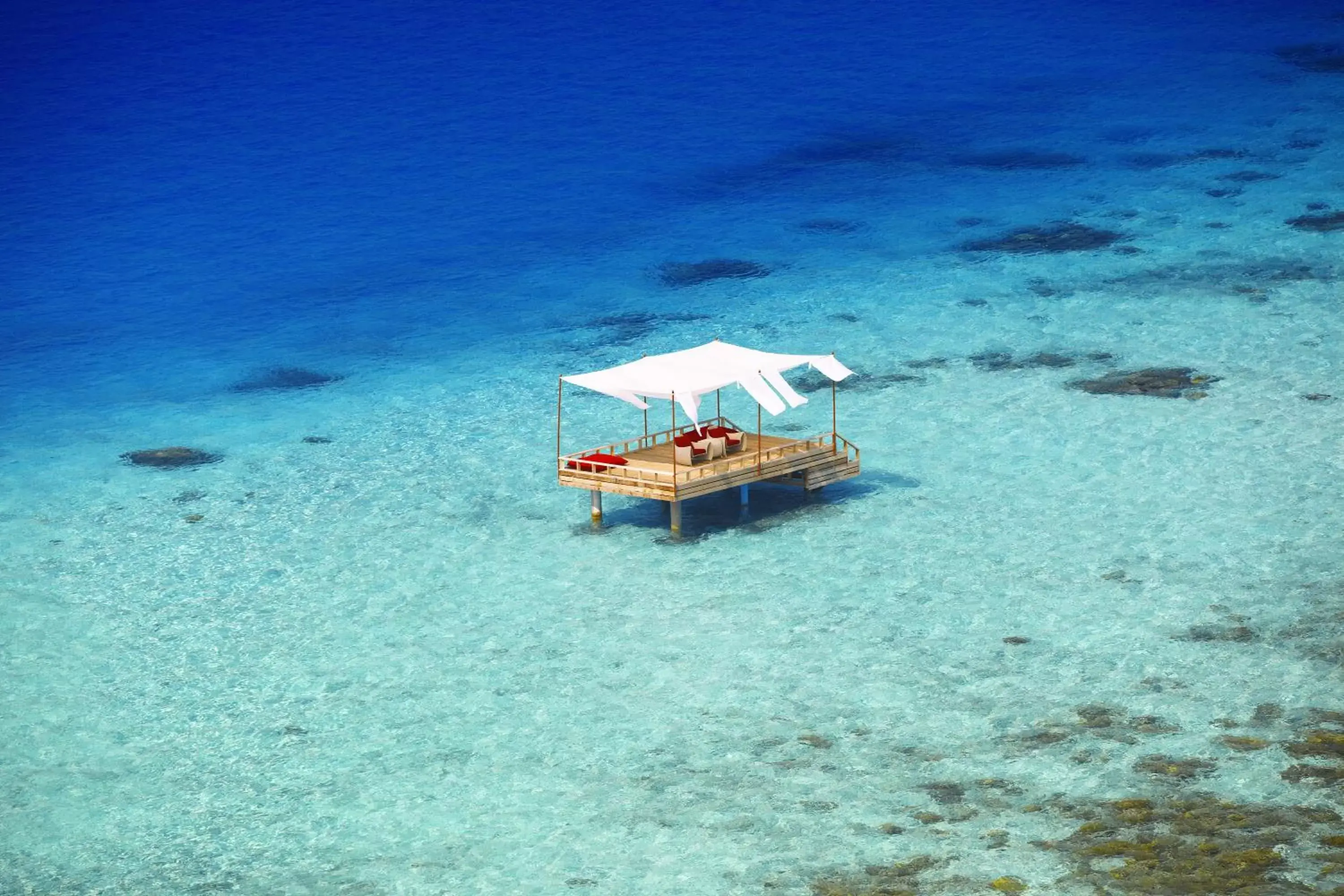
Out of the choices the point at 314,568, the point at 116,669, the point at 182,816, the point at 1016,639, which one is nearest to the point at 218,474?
the point at 314,568

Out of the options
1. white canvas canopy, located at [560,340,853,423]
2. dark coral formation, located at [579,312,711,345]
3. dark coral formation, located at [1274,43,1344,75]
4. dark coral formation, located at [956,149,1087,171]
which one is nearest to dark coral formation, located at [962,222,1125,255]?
dark coral formation, located at [956,149,1087,171]

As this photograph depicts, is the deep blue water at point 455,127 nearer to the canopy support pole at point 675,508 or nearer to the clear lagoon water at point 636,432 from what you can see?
the clear lagoon water at point 636,432

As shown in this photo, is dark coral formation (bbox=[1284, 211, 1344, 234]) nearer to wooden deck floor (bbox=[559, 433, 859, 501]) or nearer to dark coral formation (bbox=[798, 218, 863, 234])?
dark coral formation (bbox=[798, 218, 863, 234])

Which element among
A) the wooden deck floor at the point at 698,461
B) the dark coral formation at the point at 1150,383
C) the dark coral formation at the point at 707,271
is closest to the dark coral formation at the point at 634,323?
the dark coral formation at the point at 707,271

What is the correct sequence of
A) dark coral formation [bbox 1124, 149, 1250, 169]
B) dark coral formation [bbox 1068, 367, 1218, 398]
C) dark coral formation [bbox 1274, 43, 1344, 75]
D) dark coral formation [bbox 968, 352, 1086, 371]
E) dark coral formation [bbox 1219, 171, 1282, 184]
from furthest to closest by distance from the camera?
dark coral formation [bbox 1274, 43, 1344, 75] < dark coral formation [bbox 1124, 149, 1250, 169] < dark coral formation [bbox 1219, 171, 1282, 184] < dark coral formation [bbox 968, 352, 1086, 371] < dark coral formation [bbox 1068, 367, 1218, 398]

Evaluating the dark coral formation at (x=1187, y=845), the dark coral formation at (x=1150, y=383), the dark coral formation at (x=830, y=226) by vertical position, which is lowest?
the dark coral formation at (x=1187, y=845)

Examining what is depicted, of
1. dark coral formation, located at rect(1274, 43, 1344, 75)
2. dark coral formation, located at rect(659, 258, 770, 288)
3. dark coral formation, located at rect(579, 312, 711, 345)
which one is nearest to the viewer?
dark coral formation, located at rect(579, 312, 711, 345)

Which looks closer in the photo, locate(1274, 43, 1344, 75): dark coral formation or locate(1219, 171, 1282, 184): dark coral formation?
locate(1219, 171, 1282, 184): dark coral formation
